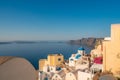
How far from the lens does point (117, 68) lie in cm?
913

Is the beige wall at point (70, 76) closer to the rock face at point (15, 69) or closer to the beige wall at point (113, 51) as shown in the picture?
the beige wall at point (113, 51)

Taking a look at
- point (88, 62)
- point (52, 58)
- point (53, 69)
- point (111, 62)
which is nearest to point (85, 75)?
point (111, 62)

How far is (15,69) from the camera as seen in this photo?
1408 millimetres

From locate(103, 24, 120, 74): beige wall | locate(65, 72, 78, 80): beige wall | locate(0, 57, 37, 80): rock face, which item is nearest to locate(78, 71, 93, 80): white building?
locate(65, 72, 78, 80): beige wall

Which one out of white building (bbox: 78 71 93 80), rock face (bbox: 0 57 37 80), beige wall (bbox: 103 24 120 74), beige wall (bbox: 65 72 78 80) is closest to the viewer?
rock face (bbox: 0 57 37 80)

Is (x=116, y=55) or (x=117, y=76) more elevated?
(x=116, y=55)

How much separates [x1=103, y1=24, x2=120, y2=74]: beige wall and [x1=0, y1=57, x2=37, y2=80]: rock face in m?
7.80

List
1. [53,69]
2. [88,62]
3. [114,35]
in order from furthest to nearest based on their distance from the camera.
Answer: [53,69] < [88,62] < [114,35]

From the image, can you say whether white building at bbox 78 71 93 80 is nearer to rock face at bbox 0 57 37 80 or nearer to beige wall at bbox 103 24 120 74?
beige wall at bbox 103 24 120 74

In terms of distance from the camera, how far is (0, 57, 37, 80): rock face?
131 centimetres

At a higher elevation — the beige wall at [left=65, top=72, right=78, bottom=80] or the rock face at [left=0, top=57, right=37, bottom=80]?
the rock face at [left=0, top=57, right=37, bottom=80]

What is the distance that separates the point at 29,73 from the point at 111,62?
27.3 ft

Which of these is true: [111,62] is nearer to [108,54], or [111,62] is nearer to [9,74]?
[108,54]

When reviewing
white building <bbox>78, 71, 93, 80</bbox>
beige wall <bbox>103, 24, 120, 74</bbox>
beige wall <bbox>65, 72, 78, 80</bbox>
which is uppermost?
beige wall <bbox>103, 24, 120, 74</bbox>
